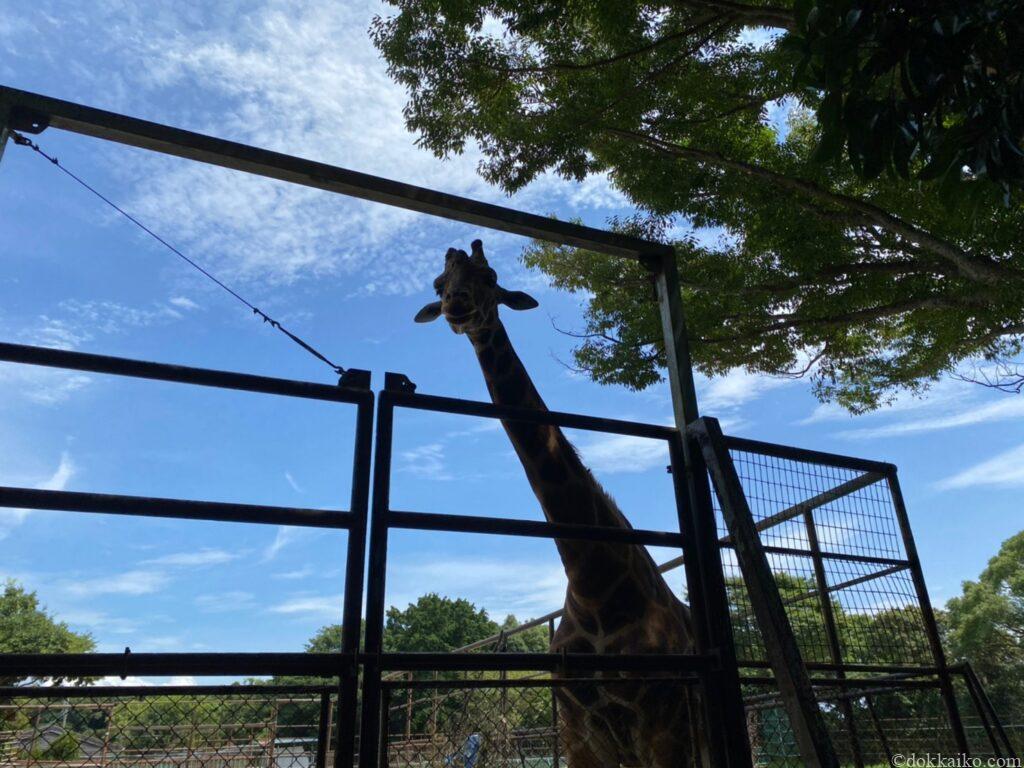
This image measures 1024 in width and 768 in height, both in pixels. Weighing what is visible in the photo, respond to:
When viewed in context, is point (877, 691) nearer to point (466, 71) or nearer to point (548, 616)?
point (548, 616)

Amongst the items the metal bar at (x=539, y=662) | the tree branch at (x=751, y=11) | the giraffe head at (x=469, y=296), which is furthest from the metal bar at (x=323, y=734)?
the tree branch at (x=751, y=11)

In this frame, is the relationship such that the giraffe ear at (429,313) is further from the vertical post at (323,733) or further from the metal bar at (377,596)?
the vertical post at (323,733)

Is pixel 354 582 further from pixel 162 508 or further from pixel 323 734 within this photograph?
pixel 162 508

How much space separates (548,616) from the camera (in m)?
7.48

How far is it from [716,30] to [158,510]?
6703mm

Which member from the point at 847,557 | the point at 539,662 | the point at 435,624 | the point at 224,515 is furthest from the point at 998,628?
the point at 224,515

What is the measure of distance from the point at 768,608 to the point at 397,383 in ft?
6.26

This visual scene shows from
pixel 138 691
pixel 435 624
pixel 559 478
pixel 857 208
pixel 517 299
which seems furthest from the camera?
pixel 435 624

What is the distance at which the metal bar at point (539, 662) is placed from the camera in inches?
109

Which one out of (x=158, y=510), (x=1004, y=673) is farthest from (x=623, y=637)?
(x=1004, y=673)

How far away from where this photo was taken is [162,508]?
2586mm

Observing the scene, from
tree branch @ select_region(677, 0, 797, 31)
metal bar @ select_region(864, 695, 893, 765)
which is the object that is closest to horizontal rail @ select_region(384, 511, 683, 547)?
metal bar @ select_region(864, 695, 893, 765)

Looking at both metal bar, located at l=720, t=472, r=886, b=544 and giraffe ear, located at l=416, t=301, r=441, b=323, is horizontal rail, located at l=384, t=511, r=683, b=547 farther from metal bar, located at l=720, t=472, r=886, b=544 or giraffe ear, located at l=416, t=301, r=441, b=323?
giraffe ear, located at l=416, t=301, r=441, b=323

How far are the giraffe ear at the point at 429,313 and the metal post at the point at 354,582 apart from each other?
129 inches
